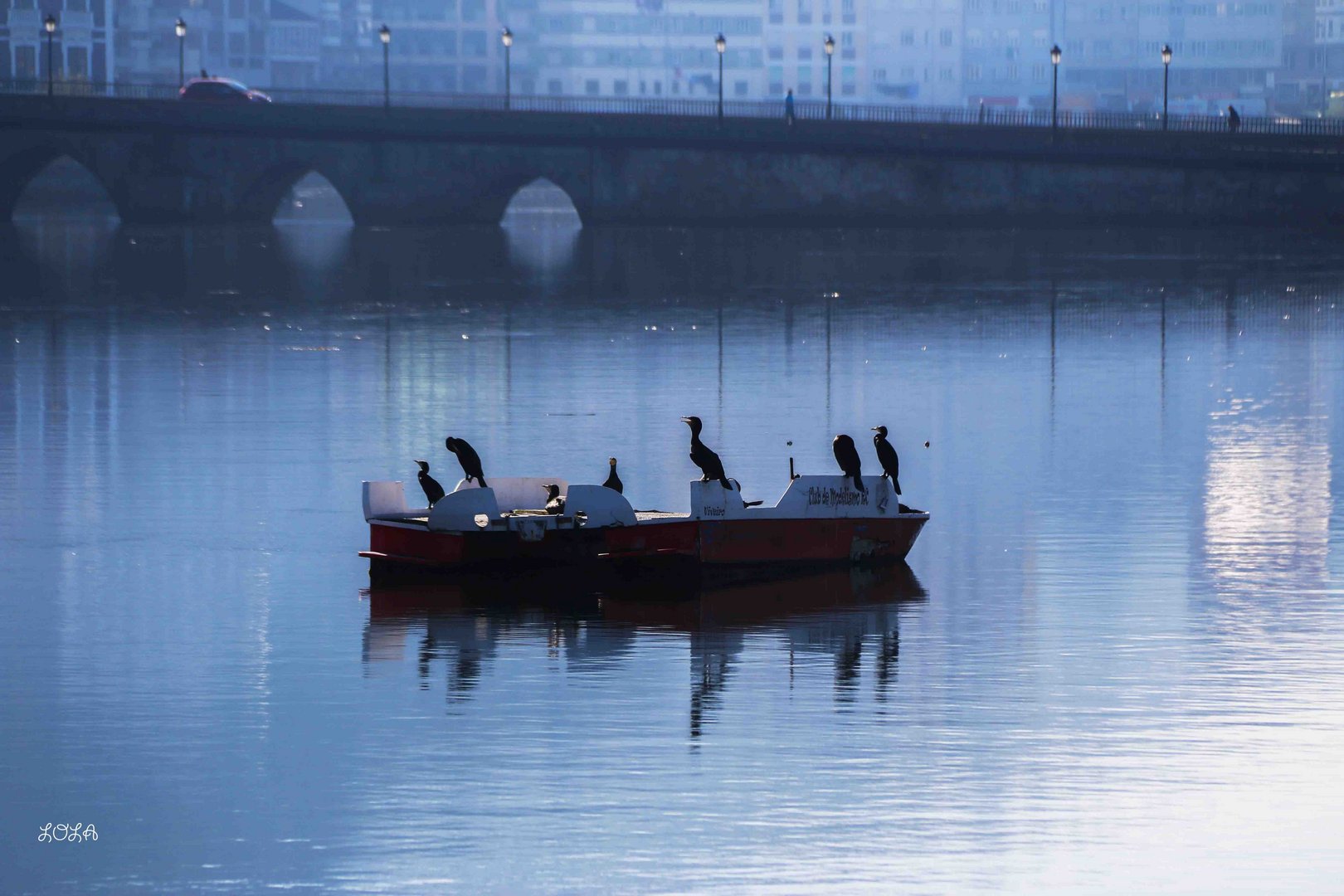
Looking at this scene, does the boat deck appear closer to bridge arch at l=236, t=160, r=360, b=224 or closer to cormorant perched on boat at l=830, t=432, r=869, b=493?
cormorant perched on boat at l=830, t=432, r=869, b=493

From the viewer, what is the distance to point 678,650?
17.1 metres

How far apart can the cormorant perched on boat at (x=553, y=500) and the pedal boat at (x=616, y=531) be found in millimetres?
82

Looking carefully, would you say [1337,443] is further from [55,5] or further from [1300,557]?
[55,5]

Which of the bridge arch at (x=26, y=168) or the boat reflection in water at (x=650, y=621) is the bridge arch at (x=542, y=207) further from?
the boat reflection in water at (x=650, y=621)

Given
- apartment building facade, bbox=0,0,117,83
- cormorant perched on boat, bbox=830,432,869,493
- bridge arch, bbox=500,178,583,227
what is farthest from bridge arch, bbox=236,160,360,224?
cormorant perched on boat, bbox=830,432,869,493

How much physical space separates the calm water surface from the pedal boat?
0.35 metres

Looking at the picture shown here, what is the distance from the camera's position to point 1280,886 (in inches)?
465

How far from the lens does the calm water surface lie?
1242 cm

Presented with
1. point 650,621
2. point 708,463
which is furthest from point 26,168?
point 650,621

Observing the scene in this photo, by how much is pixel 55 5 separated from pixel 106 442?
115410 millimetres

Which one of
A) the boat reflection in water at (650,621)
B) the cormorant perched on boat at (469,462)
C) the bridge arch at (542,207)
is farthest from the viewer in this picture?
the bridge arch at (542,207)

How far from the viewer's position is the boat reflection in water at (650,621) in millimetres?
16625

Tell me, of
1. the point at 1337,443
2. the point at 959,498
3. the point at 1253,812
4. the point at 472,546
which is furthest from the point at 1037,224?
the point at 1253,812
